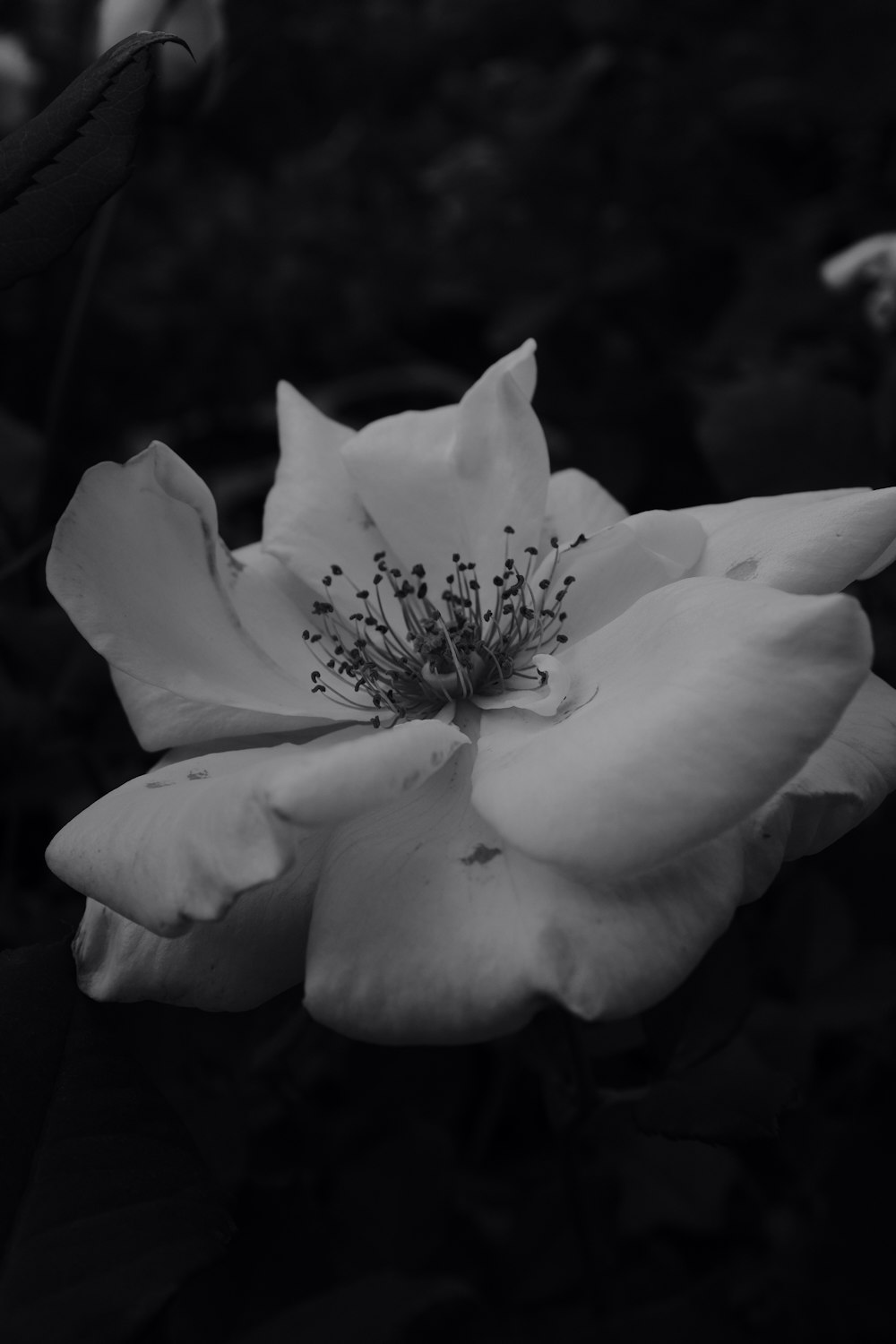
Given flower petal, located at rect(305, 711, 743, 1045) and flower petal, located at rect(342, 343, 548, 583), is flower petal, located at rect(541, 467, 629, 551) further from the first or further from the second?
flower petal, located at rect(305, 711, 743, 1045)

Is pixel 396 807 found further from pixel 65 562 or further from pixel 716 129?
pixel 716 129

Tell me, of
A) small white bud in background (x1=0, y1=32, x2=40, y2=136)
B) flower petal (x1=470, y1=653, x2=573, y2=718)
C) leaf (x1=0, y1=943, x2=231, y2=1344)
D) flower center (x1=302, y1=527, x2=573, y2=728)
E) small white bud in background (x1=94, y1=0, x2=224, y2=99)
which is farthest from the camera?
small white bud in background (x1=0, y1=32, x2=40, y2=136)

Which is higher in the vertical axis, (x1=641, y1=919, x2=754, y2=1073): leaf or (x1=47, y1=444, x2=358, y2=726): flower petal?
(x1=47, y1=444, x2=358, y2=726): flower petal

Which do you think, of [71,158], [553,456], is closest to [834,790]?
[71,158]

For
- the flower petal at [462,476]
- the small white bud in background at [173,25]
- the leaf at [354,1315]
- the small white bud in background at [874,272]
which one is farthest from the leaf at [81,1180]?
the small white bud in background at [874,272]

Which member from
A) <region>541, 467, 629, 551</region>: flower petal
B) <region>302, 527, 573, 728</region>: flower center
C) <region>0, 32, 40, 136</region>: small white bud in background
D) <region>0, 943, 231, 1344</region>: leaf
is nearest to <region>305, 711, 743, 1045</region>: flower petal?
<region>0, 943, 231, 1344</region>: leaf

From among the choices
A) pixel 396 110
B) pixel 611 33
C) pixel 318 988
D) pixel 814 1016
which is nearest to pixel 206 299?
pixel 396 110

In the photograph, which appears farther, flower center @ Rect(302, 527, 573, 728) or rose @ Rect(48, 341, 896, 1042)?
flower center @ Rect(302, 527, 573, 728)
